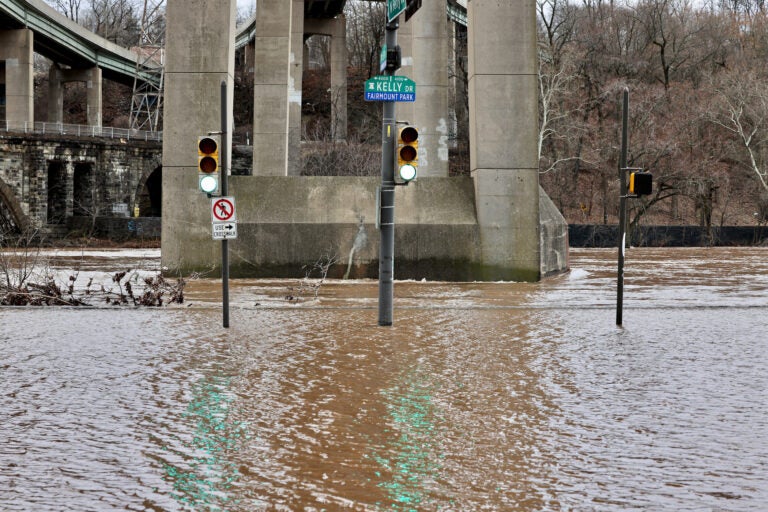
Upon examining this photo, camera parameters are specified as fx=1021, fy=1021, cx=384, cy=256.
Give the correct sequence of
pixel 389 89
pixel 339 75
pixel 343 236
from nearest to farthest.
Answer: pixel 389 89, pixel 343 236, pixel 339 75

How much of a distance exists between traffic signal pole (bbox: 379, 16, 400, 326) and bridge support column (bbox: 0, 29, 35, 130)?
63.2 meters

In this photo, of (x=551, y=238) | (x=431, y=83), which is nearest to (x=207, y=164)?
(x=551, y=238)

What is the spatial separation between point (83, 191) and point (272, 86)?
110ft

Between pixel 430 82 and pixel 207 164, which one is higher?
pixel 430 82

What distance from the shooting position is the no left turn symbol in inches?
564

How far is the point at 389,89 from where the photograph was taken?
14484mm

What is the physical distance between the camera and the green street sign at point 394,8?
1430 cm

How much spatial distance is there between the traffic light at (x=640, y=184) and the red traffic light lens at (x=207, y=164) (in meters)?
5.73

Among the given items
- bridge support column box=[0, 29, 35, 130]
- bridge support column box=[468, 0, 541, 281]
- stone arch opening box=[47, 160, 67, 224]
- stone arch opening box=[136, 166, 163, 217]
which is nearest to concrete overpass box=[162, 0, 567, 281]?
bridge support column box=[468, 0, 541, 281]

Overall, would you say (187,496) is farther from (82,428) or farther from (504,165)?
(504,165)

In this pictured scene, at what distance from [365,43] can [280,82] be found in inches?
2526

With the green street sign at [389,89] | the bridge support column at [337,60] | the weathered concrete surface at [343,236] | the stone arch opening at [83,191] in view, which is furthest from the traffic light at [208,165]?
the bridge support column at [337,60]

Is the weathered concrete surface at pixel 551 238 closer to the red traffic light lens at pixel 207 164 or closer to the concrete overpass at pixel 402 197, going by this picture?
the concrete overpass at pixel 402 197

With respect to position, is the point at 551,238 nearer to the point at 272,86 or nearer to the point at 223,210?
the point at 223,210
